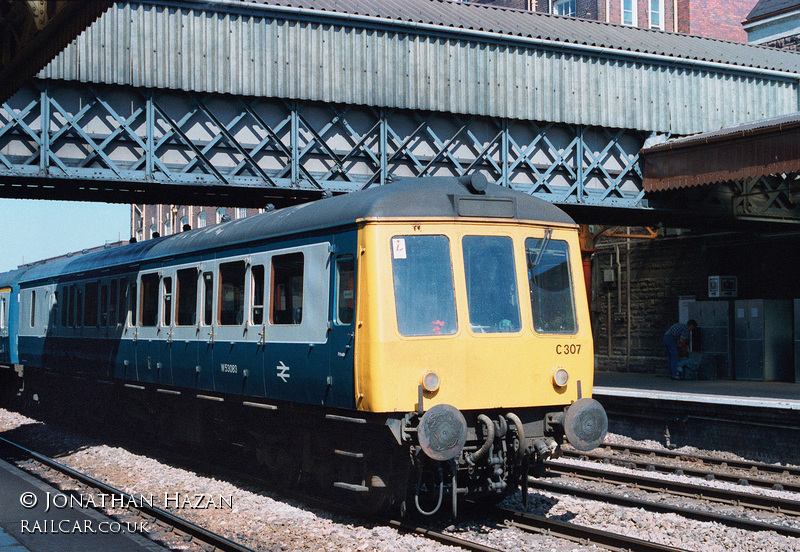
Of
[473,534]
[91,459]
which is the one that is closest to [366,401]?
[473,534]

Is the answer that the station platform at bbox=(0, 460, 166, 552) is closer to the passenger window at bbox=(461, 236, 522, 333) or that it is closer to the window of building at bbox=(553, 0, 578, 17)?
the passenger window at bbox=(461, 236, 522, 333)

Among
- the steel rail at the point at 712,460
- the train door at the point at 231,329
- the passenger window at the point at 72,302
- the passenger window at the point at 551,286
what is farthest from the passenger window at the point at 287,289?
the passenger window at the point at 72,302

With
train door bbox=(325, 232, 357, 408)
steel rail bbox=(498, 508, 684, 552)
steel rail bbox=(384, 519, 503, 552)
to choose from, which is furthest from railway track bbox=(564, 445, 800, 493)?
train door bbox=(325, 232, 357, 408)

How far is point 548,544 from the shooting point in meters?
8.09

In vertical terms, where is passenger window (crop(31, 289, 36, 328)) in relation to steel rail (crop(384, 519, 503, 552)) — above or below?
above

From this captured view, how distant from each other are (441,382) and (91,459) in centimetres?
778

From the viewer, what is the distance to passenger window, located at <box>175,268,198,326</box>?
11836 millimetres

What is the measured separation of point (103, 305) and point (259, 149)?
3727mm

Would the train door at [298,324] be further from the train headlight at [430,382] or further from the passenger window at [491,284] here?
the passenger window at [491,284]

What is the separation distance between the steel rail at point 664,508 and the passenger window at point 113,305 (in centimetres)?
728

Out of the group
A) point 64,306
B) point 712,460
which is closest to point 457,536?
point 712,460

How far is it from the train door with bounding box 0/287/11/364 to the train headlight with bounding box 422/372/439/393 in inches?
631

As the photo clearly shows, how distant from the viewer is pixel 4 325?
21.7m

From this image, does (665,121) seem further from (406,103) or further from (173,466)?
(173,466)
